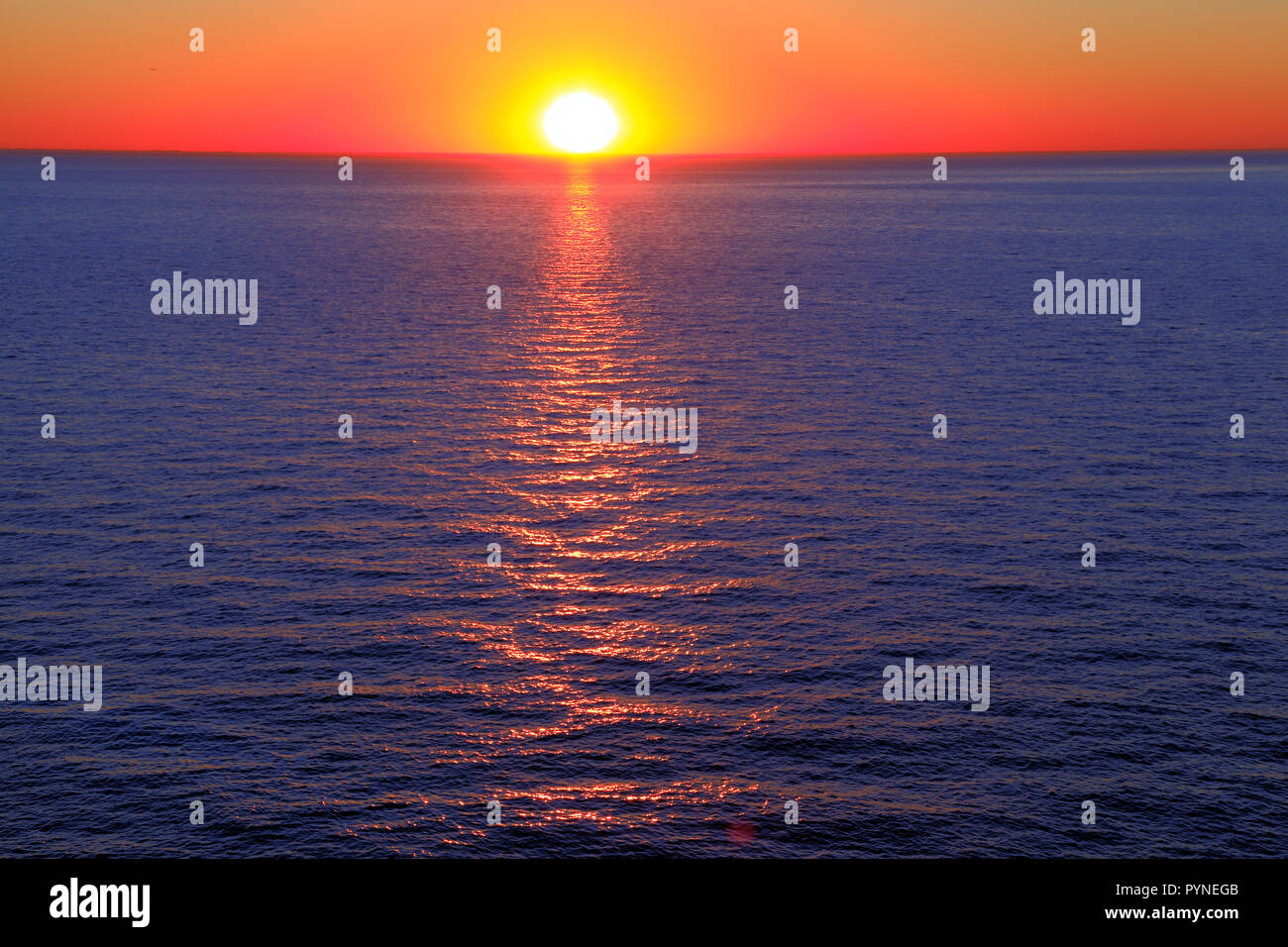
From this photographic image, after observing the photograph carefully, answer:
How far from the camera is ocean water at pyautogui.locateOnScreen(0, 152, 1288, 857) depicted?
4375 cm

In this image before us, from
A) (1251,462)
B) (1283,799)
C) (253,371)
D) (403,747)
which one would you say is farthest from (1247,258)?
(403,747)

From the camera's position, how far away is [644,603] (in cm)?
6000

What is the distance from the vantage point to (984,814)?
142 ft

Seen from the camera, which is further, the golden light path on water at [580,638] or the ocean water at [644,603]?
the golden light path on water at [580,638]

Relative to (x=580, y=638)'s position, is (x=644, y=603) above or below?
above

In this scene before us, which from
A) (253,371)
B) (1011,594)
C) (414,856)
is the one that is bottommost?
(414,856)

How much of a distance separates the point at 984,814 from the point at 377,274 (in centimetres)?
15788

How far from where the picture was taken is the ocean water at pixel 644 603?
144 ft

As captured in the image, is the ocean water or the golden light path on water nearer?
the ocean water

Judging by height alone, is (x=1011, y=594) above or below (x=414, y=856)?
above

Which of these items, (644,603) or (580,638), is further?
(644,603)
